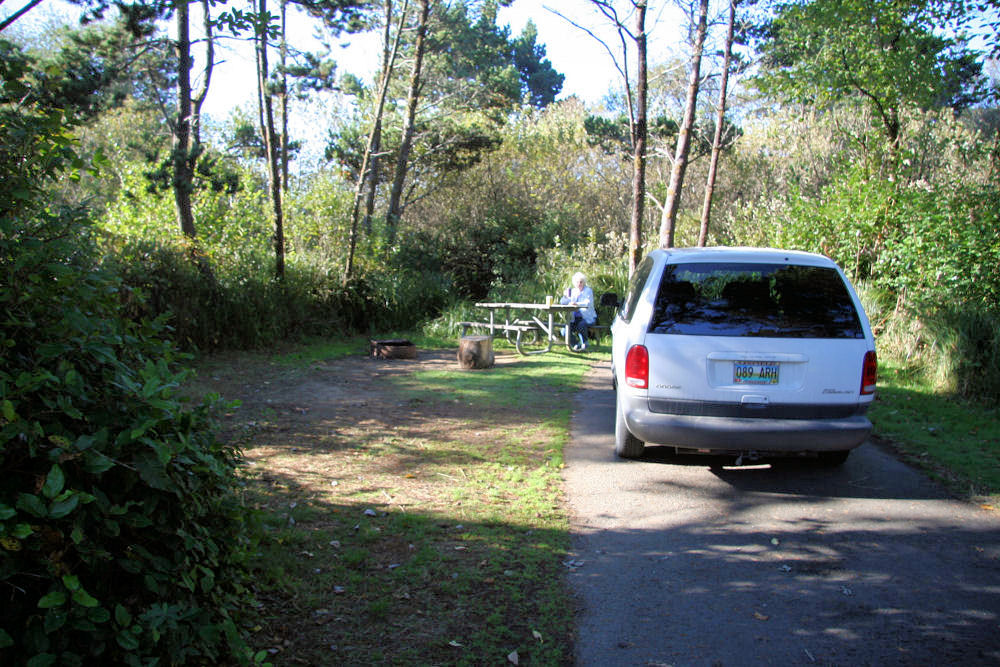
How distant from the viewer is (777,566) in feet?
14.5

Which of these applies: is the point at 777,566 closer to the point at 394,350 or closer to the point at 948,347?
the point at 948,347

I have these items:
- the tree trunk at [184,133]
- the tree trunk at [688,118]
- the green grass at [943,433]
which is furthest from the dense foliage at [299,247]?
the tree trunk at [688,118]

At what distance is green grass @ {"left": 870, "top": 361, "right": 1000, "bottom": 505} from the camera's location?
6148 mm

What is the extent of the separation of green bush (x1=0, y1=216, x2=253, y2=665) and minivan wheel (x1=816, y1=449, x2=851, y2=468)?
5.50m

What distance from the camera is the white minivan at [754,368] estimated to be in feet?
18.0

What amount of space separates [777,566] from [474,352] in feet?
26.8

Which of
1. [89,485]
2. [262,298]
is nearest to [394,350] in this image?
[262,298]

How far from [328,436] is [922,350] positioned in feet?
28.9

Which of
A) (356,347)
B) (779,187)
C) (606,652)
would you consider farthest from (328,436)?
(779,187)

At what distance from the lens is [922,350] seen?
35.0ft

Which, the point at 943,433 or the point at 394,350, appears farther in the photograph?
the point at 394,350

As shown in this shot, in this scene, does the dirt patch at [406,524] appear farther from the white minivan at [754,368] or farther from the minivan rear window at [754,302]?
the minivan rear window at [754,302]

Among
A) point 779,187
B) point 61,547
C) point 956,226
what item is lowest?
point 61,547

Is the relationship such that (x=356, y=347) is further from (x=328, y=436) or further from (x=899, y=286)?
(x=899, y=286)
